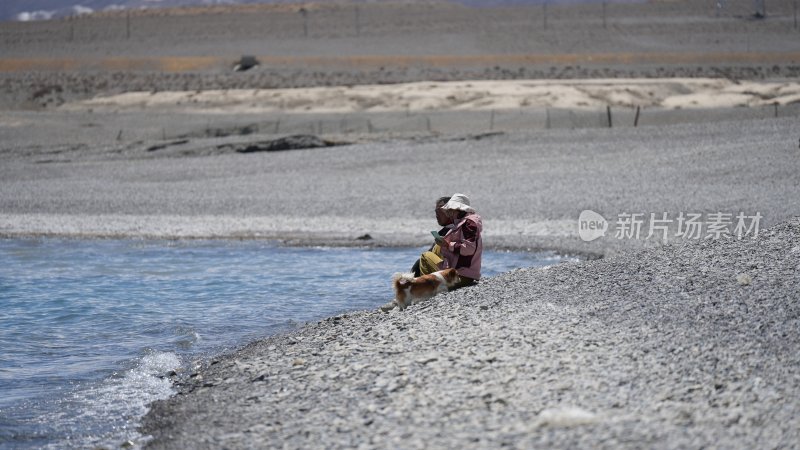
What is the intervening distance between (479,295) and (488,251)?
5.93 m

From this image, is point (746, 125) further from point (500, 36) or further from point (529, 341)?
point (500, 36)

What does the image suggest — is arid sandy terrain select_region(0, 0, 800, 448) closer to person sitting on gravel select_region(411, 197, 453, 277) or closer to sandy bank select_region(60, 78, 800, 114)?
sandy bank select_region(60, 78, 800, 114)

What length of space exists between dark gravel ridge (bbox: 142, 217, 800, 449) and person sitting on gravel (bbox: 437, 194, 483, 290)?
268 mm

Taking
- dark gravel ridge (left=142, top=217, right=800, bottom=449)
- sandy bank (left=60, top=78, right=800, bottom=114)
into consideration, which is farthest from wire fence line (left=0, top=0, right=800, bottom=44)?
dark gravel ridge (left=142, top=217, right=800, bottom=449)

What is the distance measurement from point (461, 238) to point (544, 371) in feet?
8.35

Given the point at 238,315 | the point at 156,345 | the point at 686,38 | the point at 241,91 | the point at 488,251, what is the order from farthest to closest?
the point at 686,38
the point at 241,91
the point at 488,251
the point at 238,315
the point at 156,345

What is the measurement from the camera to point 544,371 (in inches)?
269

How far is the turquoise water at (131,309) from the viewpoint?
8.05 metres

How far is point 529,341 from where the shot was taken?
755 cm

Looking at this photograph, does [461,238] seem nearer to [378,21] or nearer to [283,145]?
[283,145]

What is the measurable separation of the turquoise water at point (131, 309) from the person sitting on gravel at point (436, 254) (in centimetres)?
180

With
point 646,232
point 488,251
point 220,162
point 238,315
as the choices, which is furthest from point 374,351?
point 220,162

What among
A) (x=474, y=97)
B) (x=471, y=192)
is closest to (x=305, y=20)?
(x=474, y=97)

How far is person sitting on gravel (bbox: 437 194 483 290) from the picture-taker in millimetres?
9227
